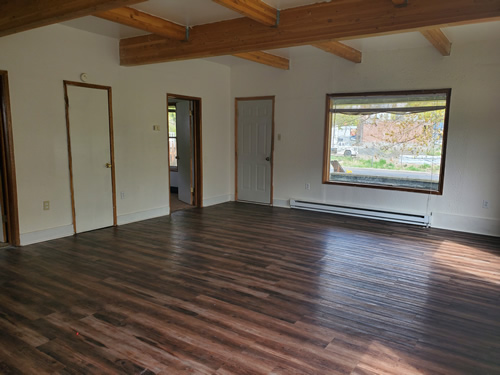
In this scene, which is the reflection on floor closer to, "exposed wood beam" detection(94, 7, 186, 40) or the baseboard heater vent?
the baseboard heater vent

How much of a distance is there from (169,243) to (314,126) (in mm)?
3441

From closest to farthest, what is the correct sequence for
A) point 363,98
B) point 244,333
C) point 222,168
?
point 244,333
point 363,98
point 222,168

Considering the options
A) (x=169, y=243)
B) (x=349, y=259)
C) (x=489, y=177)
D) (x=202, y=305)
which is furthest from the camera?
(x=489, y=177)

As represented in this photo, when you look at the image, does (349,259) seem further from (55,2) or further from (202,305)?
(55,2)

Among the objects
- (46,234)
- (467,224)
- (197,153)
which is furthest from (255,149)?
(46,234)

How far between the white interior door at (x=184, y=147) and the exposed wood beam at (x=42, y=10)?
363cm

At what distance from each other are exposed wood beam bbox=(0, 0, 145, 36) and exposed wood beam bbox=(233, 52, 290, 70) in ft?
9.37

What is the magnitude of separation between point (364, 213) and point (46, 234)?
4.83 m

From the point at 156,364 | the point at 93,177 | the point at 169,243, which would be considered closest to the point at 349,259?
the point at 169,243

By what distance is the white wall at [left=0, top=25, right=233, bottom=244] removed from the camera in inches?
168

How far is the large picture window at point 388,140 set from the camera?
5.49 metres

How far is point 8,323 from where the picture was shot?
2604 mm

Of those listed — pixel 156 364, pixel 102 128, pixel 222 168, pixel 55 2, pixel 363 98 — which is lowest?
pixel 156 364

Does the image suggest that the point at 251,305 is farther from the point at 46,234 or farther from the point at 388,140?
the point at 388,140
